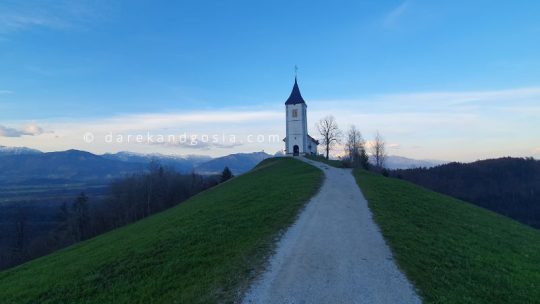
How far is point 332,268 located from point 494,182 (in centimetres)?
13856

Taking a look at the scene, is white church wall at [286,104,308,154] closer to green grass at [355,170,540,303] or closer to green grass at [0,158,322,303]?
green grass at [355,170,540,303]

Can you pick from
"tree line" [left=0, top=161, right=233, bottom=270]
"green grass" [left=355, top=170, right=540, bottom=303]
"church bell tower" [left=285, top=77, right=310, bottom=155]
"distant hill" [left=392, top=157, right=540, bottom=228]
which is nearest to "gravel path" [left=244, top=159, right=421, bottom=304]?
"green grass" [left=355, top=170, right=540, bottom=303]

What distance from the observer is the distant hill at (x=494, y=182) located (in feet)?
352

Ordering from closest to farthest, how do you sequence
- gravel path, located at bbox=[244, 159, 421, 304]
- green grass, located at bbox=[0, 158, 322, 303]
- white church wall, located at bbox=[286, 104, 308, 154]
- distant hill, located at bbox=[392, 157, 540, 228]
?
gravel path, located at bbox=[244, 159, 421, 304]
green grass, located at bbox=[0, 158, 322, 303]
white church wall, located at bbox=[286, 104, 308, 154]
distant hill, located at bbox=[392, 157, 540, 228]

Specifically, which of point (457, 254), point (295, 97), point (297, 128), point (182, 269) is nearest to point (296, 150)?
point (297, 128)

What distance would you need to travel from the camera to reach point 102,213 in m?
68.8

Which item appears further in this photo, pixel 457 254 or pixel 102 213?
pixel 102 213

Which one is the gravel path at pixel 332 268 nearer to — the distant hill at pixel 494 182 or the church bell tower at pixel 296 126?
the church bell tower at pixel 296 126

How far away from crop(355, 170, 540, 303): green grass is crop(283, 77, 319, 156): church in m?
44.8

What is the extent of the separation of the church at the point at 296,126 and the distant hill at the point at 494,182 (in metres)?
40.0

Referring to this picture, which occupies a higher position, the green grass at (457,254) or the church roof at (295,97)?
the church roof at (295,97)

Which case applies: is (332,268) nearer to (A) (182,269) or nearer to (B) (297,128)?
(A) (182,269)

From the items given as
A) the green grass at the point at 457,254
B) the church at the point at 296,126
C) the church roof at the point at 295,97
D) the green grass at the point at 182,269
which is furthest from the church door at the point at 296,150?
the green grass at the point at 182,269

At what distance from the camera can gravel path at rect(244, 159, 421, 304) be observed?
32.5 feet
